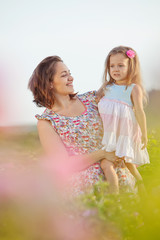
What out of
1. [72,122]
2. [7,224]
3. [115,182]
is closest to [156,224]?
[7,224]

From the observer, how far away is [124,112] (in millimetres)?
3209

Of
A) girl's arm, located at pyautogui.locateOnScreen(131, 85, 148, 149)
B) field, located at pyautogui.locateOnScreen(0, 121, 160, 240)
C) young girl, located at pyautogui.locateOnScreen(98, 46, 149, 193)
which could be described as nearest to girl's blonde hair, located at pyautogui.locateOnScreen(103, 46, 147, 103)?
young girl, located at pyautogui.locateOnScreen(98, 46, 149, 193)

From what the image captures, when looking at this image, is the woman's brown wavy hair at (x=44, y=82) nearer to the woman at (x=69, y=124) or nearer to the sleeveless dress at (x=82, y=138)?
the woman at (x=69, y=124)

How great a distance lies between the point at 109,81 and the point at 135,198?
2117 mm

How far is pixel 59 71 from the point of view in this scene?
335 cm

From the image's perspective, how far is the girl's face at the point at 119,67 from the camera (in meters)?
3.31

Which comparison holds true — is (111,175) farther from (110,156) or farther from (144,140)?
(144,140)

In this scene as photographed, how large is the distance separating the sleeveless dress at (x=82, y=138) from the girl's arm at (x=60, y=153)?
0.18 feet

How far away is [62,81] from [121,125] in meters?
0.76

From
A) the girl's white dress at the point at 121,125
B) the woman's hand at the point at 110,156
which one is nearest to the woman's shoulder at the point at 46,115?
the girl's white dress at the point at 121,125

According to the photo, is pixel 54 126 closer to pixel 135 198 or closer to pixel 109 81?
pixel 109 81

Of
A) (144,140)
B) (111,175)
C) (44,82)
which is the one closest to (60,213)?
(111,175)

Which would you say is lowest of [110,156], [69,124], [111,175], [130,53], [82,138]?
[111,175]

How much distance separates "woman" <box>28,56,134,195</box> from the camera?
9.79 ft
